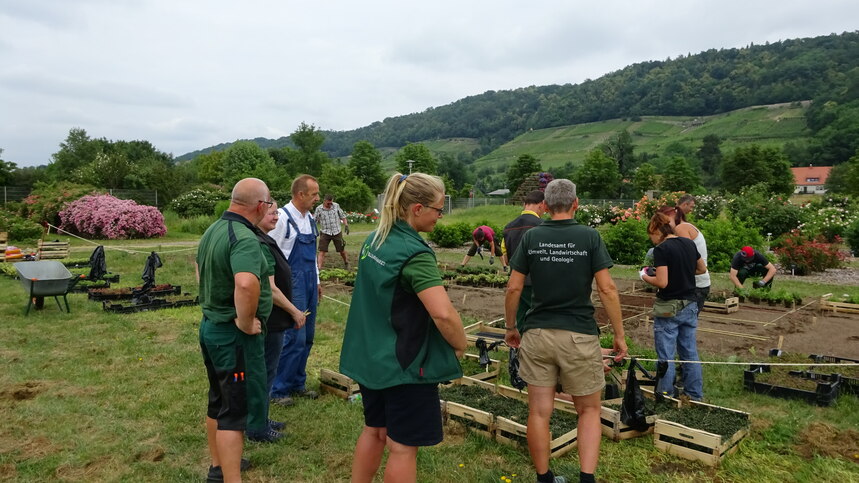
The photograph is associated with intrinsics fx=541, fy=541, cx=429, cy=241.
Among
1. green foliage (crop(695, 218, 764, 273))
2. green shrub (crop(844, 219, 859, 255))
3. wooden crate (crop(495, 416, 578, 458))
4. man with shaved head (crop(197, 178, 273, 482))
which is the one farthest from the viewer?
green shrub (crop(844, 219, 859, 255))

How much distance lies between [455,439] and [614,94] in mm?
149755

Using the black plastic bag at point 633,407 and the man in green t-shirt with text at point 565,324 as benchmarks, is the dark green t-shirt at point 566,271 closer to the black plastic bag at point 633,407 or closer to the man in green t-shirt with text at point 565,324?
the man in green t-shirt with text at point 565,324

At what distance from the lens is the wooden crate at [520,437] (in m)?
3.92

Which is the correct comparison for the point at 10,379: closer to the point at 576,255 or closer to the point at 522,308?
the point at 522,308

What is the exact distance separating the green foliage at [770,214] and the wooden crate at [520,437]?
1815 centimetres

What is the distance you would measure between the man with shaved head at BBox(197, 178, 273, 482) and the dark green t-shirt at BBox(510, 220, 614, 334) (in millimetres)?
1703

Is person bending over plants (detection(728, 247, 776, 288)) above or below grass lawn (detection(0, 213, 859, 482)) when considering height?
above

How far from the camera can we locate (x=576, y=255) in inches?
130

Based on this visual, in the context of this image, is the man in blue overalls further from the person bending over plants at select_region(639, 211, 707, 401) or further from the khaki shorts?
the person bending over plants at select_region(639, 211, 707, 401)

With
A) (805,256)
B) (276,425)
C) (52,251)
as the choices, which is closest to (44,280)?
(276,425)

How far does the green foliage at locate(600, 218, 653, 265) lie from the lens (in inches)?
631

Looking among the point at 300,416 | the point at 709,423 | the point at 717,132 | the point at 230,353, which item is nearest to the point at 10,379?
the point at 300,416

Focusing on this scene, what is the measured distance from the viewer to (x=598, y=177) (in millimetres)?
61375

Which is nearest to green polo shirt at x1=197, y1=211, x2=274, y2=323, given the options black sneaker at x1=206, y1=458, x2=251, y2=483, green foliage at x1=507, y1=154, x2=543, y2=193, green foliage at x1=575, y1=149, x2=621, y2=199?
black sneaker at x1=206, y1=458, x2=251, y2=483
